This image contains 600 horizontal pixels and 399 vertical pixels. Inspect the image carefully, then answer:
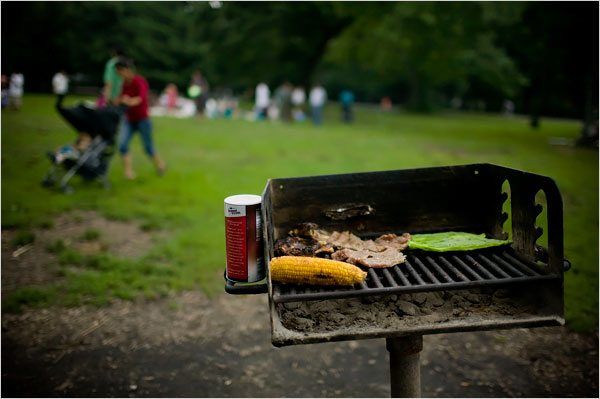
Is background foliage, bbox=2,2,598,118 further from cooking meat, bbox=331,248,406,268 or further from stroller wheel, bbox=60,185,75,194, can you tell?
cooking meat, bbox=331,248,406,268

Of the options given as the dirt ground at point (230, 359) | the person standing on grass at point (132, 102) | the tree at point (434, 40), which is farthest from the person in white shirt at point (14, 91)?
the dirt ground at point (230, 359)

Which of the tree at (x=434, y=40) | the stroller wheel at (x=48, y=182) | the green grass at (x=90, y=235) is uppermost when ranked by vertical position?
the tree at (x=434, y=40)

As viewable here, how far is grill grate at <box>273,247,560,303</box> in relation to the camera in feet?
6.25

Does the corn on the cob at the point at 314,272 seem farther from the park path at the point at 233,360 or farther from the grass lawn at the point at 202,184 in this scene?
the grass lawn at the point at 202,184

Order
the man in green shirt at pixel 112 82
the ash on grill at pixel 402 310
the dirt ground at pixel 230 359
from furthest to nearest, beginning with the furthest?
the man in green shirt at pixel 112 82
the dirt ground at pixel 230 359
the ash on grill at pixel 402 310

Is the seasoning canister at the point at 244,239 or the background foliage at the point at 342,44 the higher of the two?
the background foliage at the point at 342,44

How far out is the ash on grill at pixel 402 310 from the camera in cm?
207

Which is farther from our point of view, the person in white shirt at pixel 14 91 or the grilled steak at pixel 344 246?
the person in white shirt at pixel 14 91

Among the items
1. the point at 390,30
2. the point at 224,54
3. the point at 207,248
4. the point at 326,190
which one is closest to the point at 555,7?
the point at 390,30

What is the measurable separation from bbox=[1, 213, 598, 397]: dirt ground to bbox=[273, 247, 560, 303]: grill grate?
1.47 meters

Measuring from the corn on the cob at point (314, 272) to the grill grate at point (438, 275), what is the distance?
4 cm

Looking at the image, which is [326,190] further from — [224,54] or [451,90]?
[451,90]

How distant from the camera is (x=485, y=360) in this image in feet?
12.5

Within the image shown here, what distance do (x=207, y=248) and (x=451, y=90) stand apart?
46.5m
